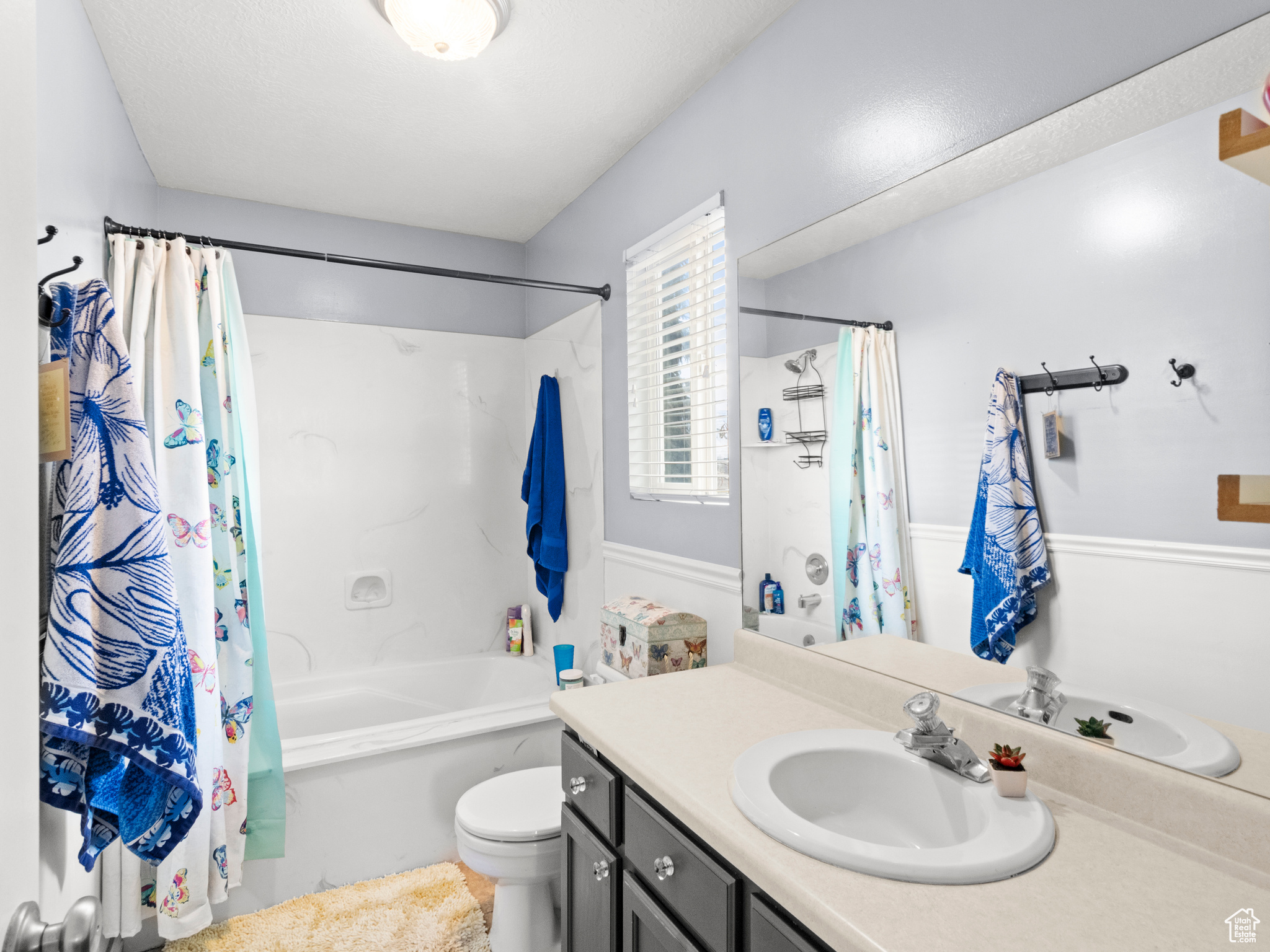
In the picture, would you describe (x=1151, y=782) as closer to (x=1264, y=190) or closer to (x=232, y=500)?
(x=1264, y=190)

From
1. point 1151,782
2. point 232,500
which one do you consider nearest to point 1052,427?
point 1151,782

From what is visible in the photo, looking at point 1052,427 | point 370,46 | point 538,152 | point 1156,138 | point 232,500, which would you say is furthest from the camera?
point 538,152

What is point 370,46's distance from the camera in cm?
180

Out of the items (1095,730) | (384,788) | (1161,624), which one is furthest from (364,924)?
(1161,624)

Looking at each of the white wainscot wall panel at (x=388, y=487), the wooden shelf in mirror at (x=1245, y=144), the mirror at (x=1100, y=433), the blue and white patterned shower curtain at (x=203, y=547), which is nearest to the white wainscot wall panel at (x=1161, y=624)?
the mirror at (x=1100, y=433)

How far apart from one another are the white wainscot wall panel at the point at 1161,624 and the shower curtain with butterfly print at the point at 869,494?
27cm

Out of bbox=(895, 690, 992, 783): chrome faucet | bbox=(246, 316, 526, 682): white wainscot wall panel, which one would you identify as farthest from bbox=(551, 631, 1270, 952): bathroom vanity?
bbox=(246, 316, 526, 682): white wainscot wall panel

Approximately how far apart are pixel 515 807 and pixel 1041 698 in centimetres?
138

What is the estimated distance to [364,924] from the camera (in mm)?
2010

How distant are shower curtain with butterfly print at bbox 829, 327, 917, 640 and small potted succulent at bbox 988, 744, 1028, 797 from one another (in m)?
0.35

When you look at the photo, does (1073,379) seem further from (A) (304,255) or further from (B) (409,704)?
(B) (409,704)

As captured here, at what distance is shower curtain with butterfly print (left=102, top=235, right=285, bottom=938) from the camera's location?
1791mm

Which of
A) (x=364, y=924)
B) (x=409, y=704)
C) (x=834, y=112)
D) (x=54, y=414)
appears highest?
(x=834, y=112)

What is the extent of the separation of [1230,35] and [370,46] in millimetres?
1817
